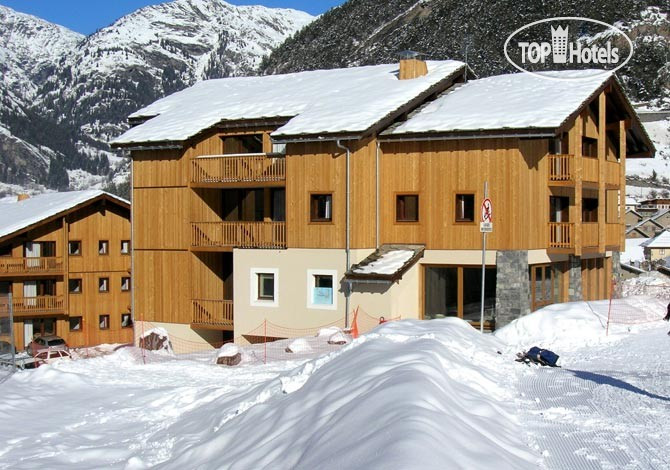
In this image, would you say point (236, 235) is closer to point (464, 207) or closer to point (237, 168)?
point (237, 168)

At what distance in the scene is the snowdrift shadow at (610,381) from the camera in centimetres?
1256

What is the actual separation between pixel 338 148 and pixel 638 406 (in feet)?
51.3

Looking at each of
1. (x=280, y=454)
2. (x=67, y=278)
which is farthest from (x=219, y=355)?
(x=67, y=278)

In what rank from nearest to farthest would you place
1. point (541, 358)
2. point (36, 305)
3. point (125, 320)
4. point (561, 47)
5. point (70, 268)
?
point (541, 358) → point (36, 305) → point (70, 268) → point (125, 320) → point (561, 47)

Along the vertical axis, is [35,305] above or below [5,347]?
below

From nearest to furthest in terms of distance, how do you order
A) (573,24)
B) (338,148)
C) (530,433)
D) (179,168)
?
(530,433)
(338,148)
(179,168)
(573,24)

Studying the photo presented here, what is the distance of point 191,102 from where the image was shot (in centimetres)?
3344

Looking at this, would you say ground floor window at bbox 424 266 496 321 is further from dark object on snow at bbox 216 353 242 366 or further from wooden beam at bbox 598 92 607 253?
dark object on snow at bbox 216 353 242 366

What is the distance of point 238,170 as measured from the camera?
2856cm

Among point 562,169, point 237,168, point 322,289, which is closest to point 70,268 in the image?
point 237,168

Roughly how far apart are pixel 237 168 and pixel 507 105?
8893 millimetres

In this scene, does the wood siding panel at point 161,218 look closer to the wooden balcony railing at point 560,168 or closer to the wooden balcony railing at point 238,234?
the wooden balcony railing at point 238,234

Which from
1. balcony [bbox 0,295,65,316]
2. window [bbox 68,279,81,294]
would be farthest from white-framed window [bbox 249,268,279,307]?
window [bbox 68,279,81,294]

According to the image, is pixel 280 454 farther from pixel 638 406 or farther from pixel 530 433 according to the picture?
pixel 638 406
